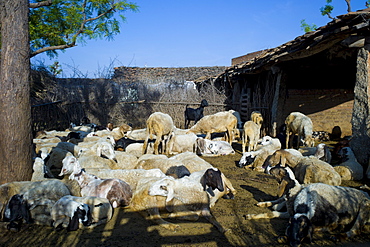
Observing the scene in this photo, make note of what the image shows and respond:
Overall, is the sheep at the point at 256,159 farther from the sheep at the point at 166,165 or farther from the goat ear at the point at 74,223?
the goat ear at the point at 74,223

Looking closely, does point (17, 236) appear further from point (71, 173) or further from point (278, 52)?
point (278, 52)

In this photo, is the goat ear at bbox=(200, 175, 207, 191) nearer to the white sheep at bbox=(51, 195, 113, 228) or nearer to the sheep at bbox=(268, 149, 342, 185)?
the white sheep at bbox=(51, 195, 113, 228)

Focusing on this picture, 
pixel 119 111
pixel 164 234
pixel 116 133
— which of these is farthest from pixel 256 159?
pixel 119 111

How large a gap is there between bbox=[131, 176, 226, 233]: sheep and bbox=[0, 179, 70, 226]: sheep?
1244 millimetres

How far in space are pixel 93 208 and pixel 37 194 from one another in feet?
3.01

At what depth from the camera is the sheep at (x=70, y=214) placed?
394cm

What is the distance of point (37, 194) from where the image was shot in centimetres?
434

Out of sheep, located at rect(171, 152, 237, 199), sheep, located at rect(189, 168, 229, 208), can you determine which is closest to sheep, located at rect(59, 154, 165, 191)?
sheep, located at rect(189, 168, 229, 208)

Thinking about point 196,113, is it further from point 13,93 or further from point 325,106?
point 13,93

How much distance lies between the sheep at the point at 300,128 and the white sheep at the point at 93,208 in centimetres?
739

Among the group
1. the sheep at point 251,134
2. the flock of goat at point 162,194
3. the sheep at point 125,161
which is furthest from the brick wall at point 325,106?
the sheep at point 125,161

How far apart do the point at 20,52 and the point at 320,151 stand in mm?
7265

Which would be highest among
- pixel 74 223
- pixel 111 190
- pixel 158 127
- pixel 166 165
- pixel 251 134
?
pixel 158 127

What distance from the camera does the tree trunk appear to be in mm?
4770
